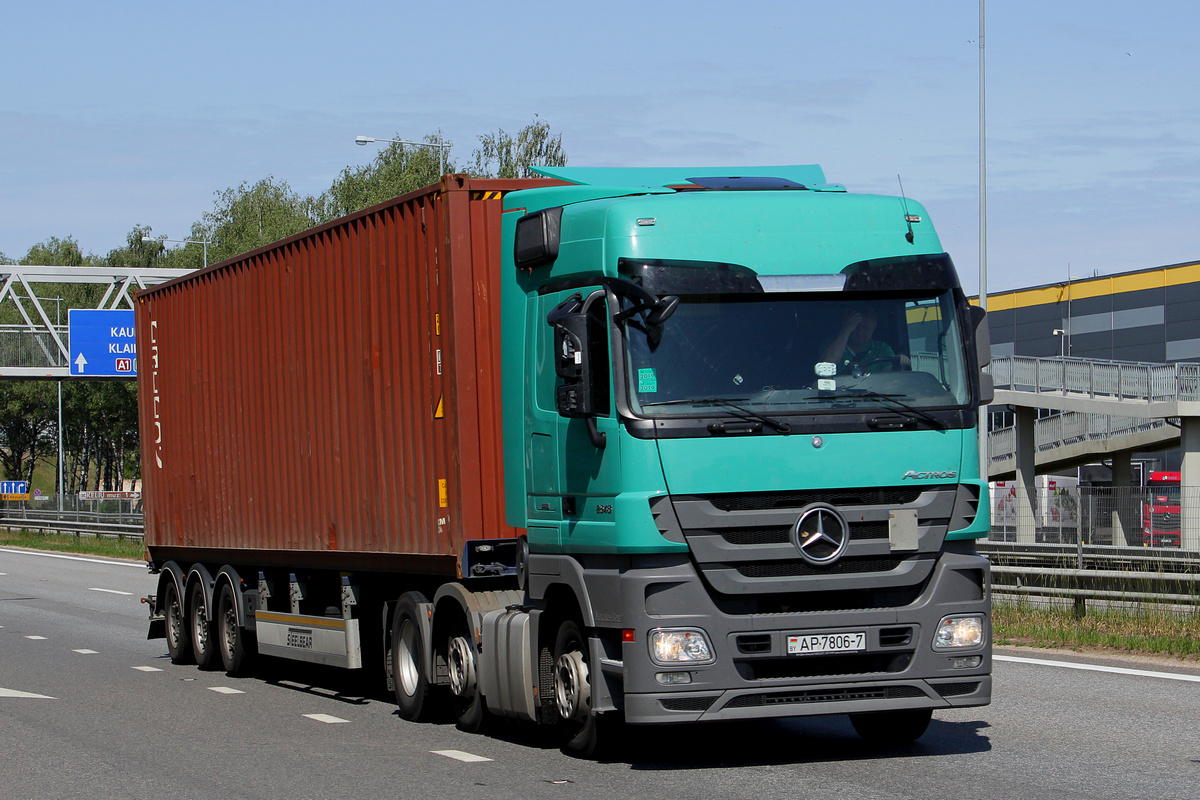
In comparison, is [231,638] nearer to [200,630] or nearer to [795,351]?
[200,630]

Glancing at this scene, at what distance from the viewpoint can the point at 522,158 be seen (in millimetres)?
57469

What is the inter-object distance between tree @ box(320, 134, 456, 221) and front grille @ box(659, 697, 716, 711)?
48625 millimetres

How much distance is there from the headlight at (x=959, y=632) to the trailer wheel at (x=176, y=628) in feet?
30.8

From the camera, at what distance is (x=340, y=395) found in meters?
12.1

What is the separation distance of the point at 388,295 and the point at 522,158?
47.0m

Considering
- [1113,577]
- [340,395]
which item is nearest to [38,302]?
[340,395]

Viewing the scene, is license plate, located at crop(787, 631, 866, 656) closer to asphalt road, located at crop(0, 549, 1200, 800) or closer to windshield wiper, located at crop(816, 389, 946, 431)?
asphalt road, located at crop(0, 549, 1200, 800)

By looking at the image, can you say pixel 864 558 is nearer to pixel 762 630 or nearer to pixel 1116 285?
pixel 762 630

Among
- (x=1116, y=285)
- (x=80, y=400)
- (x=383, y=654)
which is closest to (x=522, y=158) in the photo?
(x=1116, y=285)

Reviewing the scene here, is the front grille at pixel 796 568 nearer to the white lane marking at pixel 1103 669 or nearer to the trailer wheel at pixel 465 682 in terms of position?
the trailer wheel at pixel 465 682

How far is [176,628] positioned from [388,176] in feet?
138

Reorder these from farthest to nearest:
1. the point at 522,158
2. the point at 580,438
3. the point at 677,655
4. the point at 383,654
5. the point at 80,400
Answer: the point at 80,400, the point at 522,158, the point at 383,654, the point at 580,438, the point at 677,655

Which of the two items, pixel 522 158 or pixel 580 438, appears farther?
pixel 522 158

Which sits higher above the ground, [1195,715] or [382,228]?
[382,228]
